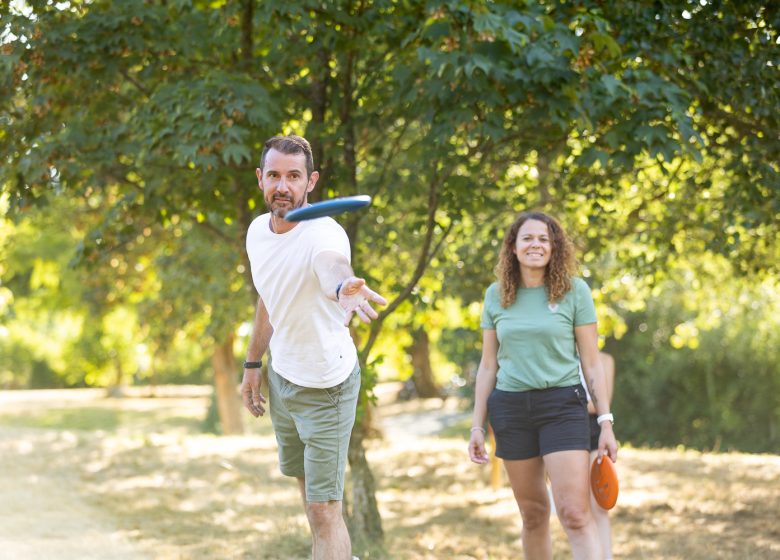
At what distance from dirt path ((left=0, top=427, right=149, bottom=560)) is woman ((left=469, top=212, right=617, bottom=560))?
10.4 feet

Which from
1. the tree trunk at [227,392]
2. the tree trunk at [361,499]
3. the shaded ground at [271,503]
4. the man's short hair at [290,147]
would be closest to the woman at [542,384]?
the man's short hair at [290,147]

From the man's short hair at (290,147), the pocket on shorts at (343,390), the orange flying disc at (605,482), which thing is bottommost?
the orange flying disc at (605,482)

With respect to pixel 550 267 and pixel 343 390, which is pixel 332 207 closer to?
pixel 343 390

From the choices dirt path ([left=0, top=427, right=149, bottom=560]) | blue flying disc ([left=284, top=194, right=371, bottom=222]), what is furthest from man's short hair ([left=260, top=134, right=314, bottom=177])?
dirt path ([left=0, top=427, right=149, bottom=560])

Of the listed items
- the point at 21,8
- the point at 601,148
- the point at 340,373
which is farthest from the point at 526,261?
the point at 21,8

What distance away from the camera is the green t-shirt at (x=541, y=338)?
4473mm

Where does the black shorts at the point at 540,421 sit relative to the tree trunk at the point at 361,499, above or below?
above

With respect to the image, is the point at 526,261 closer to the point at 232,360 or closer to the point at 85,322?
the point at 232,360

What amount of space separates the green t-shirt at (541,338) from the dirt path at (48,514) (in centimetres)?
338

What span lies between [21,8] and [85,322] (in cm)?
1536

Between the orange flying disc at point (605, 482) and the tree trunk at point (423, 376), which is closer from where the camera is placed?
the orange flying disc at point (605, 482)

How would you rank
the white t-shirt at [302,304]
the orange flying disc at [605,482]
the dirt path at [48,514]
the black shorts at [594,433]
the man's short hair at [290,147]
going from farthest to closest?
the dirt path at [48,514], the black shorts at [594,433], the orange flying disc at [605,482], the man's short hair at [290,147], the white t-shirt at [302,304]

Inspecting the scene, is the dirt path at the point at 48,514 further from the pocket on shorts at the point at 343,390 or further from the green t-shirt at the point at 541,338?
the green t-shirt at the point at 541,338

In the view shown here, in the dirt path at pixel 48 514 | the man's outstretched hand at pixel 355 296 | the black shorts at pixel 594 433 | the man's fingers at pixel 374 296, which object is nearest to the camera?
the man's fingers at pixel 374 296
